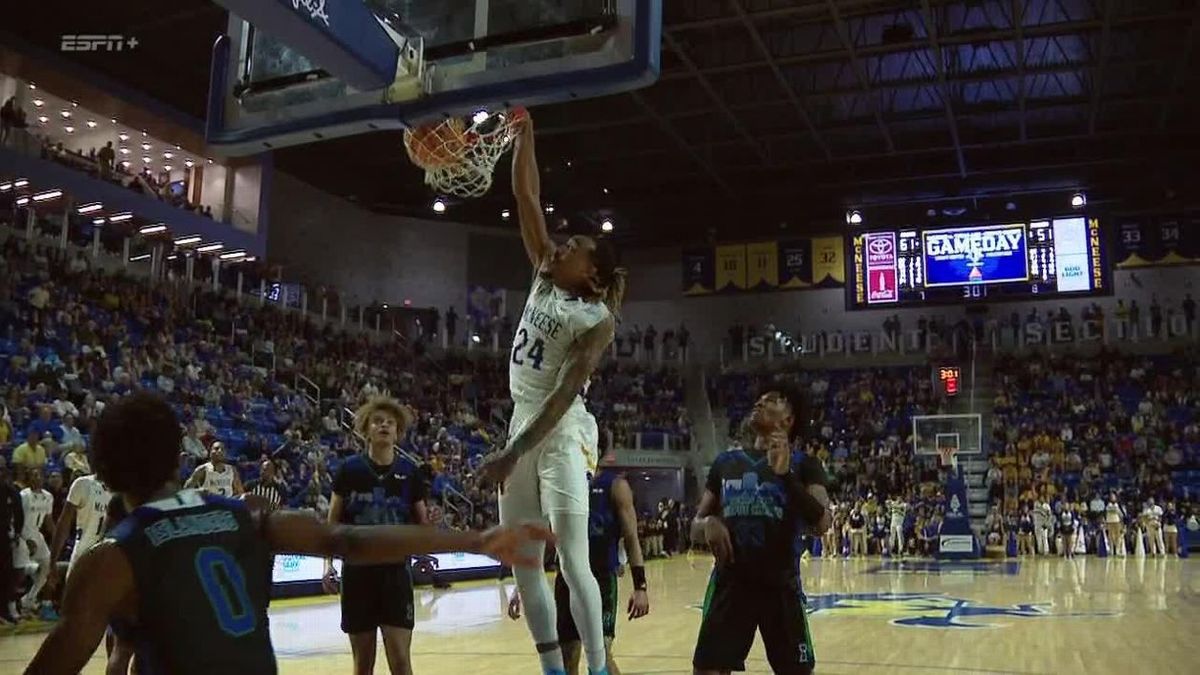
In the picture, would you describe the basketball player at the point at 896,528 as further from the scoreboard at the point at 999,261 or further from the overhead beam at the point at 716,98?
the overhead beam at the point at 716,98

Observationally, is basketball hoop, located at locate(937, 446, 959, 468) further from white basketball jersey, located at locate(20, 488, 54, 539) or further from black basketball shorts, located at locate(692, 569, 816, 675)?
black basketball shorts, located at locate(692, 569, 816, 675)

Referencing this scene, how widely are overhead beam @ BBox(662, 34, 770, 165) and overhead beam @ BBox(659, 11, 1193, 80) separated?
0.95 ft

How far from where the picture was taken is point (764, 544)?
455cm

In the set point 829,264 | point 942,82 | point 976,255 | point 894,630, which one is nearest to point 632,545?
point 894,630

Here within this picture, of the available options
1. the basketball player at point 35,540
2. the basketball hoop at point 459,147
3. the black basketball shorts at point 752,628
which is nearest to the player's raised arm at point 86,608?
the black basketball shorts at point 752,628

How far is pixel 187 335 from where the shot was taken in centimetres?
2111

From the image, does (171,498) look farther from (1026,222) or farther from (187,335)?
(1026,222)

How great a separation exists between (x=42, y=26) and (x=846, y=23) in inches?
688

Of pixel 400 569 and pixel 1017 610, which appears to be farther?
pixel 1017 610

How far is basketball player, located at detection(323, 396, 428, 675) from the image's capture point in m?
5.08

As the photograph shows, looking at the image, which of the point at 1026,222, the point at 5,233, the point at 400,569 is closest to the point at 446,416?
the point at 5,233

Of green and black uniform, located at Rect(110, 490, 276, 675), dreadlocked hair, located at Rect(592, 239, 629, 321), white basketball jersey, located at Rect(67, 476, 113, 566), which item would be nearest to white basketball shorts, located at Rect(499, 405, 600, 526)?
dreadlocked hair, located at Rect(592, 239, 629, 321)

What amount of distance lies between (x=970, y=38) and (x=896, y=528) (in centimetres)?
1152

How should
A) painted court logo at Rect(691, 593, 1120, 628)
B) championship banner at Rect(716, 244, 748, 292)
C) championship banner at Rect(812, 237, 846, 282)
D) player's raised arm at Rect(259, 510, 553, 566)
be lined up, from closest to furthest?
1. player's raised arm at Rect(259, 510, 553, 566)
2. painted court logo at Rect(691, 593, 1120, 628)
3. championship banner at Rect(812, 237, 846, 282)
4. championship banner at Rect(716, 244, 748, 292)
